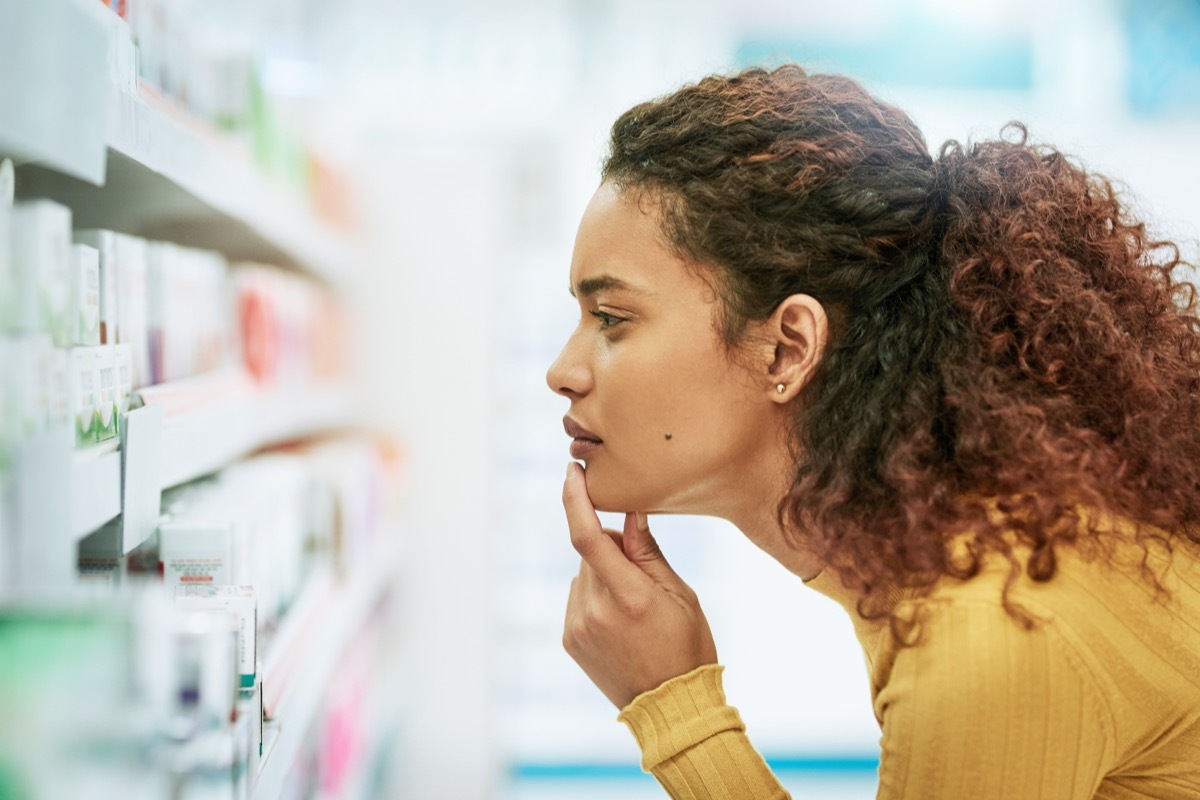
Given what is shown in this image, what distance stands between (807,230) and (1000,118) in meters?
3.24

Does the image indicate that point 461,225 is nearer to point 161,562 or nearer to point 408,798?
point 408,798

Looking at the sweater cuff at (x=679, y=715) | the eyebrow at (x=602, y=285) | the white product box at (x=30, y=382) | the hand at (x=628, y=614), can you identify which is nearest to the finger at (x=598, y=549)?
the hand at (x=628, y=614)

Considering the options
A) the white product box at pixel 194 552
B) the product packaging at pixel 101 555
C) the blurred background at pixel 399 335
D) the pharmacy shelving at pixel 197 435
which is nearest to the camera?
the blurred background at pixel 399 335

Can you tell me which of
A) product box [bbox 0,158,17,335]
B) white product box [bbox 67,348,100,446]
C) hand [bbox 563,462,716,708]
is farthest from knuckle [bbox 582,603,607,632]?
product box [bbox 0,158,17,335]

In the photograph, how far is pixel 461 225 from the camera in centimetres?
315

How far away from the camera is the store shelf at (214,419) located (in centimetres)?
118

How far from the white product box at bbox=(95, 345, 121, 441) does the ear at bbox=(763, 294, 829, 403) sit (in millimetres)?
715

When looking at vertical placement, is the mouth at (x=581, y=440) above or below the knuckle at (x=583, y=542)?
above

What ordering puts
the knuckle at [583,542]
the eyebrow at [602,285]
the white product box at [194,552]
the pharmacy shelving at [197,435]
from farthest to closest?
the knuckle at [583,542]
the eyebrow at [602,285]
the white product box at [194,552]
the pharmacy shelving at [197,435]

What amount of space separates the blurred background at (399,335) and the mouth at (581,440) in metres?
0.40

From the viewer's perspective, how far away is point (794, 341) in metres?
1.20

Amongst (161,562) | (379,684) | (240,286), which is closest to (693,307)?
(161,562)

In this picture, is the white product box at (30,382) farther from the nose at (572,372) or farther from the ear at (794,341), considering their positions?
the ear at (794,341)

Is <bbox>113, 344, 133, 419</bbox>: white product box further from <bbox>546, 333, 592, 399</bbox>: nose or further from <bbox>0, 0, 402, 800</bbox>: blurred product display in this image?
<bbox>546, 333, 592, 399</bbox>: nose
